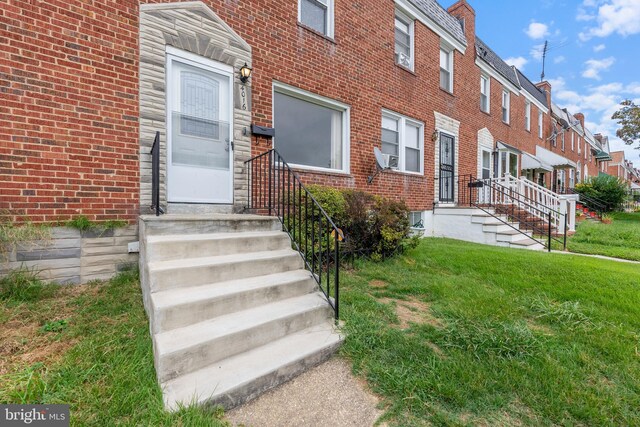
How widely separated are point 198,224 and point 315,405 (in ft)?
7.54

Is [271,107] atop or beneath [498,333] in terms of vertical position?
atop

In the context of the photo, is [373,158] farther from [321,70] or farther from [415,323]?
[415,323]

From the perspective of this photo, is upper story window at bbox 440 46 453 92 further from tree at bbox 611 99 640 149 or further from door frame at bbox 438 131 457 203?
tree at bbox 611 99 640 149

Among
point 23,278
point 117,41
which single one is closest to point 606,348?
point 23,278

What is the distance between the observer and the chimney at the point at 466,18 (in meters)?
10.1

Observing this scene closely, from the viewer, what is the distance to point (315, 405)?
200 centimetres

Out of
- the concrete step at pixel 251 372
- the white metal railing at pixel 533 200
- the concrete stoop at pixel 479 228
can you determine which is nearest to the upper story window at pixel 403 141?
the concrete stoop at pixel 479 228

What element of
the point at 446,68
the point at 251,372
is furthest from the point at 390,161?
the point at 251,372

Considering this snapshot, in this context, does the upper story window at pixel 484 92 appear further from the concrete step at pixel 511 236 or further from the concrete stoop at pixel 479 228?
the concrete step at pixel 511 236

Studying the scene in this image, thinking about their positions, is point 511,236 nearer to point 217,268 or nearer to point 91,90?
point 217,268

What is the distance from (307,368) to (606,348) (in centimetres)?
254

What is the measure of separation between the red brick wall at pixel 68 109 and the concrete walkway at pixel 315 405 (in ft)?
10.0

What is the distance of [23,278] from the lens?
3148 mm

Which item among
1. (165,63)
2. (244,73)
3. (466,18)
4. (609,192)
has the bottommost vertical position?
(609,192)
